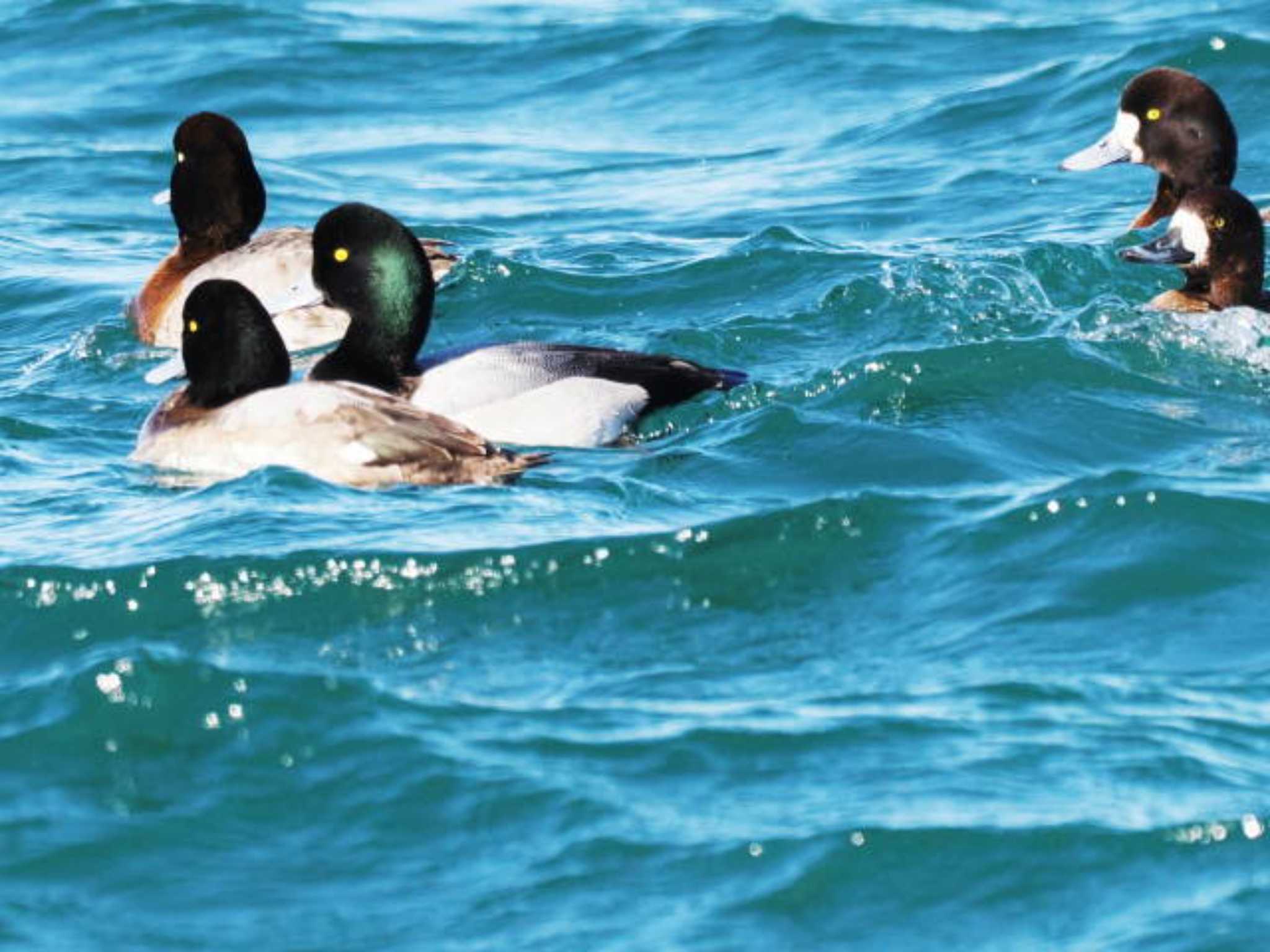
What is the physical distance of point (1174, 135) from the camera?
42.2ft

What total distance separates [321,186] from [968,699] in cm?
927

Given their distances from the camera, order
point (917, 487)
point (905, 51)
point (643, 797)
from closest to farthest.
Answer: point (643, 797) < point (917, 487) < point (905, 51)

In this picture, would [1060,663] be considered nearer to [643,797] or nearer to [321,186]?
[643,797]


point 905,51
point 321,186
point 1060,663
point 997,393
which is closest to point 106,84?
point 321,186

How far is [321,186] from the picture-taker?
15578 mm

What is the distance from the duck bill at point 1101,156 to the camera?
1316 cm

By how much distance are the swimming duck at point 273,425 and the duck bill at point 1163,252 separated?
3094 millimetres

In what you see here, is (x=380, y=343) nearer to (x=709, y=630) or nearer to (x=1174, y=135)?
(x=709, y=630)

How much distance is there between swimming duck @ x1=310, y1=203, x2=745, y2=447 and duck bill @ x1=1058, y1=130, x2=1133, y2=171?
3487mm

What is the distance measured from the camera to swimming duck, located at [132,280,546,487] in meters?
9.01

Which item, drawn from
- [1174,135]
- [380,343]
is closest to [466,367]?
[380,343]

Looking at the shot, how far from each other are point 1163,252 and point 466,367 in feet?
10.1

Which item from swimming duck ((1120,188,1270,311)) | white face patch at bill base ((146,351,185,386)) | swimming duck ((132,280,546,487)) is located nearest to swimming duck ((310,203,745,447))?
swimming duck ((132,280,546,487))

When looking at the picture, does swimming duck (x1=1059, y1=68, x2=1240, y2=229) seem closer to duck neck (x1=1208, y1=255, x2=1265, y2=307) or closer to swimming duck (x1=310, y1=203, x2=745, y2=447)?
duck neck (x1=1208, y1=255, x2=1265, y2=307)
